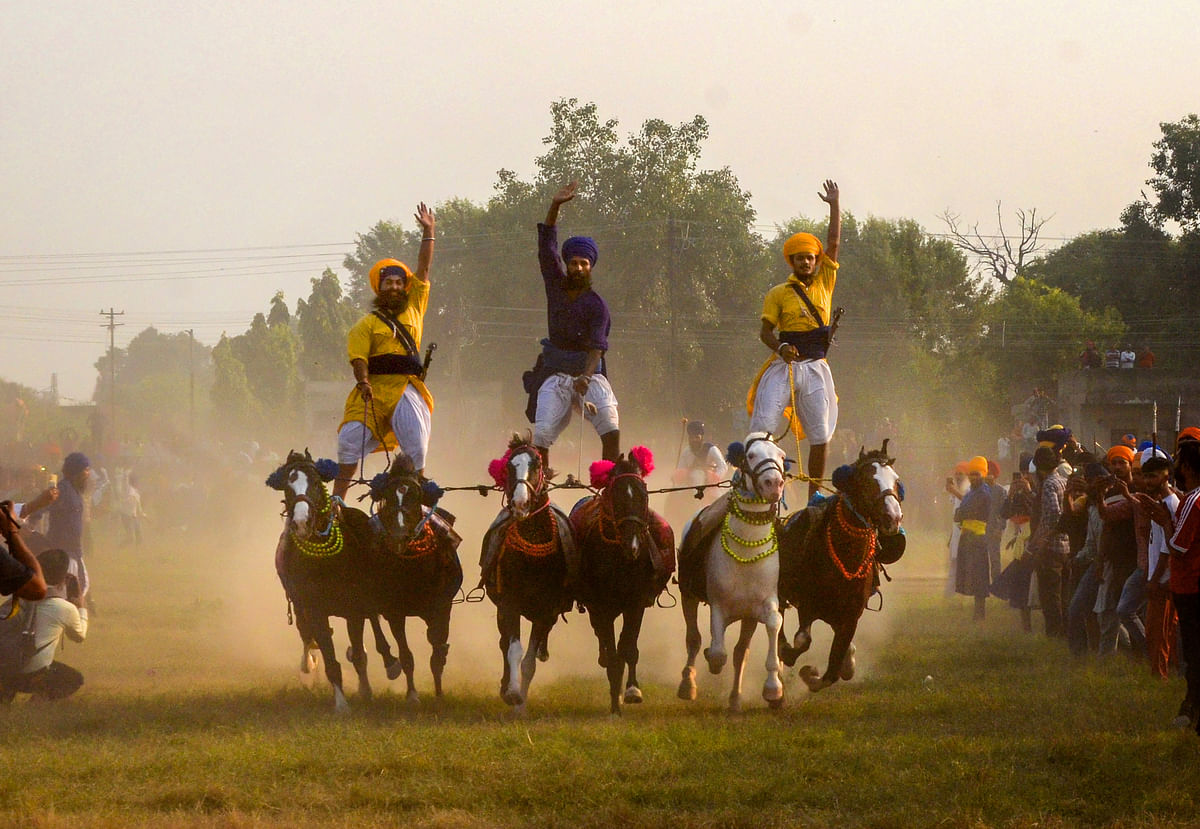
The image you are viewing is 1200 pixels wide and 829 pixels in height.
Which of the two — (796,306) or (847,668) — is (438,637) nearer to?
(847,668)

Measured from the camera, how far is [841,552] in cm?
1250

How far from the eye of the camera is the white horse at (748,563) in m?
12.0

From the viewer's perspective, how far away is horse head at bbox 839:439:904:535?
39.1 feet

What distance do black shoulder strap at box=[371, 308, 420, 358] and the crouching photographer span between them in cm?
375

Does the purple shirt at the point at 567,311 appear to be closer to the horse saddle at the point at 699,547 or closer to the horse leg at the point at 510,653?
the horse saddle at the point at 699,547

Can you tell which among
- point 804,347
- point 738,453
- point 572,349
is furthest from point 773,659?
point 572,349

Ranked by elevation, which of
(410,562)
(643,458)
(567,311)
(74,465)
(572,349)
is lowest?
(410,562)

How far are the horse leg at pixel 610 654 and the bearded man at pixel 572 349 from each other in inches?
68.4

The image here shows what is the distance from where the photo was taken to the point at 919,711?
12102 millimetres

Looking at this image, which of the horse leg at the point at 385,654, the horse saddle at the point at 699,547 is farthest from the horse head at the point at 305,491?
the horse saddle at the point at 699,547

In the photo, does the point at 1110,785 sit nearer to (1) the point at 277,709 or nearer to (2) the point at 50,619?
(1) the point at 277,709

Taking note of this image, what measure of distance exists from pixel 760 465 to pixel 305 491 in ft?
12.0

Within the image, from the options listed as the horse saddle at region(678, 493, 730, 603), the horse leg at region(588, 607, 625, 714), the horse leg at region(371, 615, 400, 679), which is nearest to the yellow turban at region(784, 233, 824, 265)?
the horse saddle at region(678, 493, 730, 603)

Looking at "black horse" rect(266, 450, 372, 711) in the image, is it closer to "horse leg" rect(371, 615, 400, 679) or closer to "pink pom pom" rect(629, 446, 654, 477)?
"horse leg" rect(371, 615, 400, 679)
